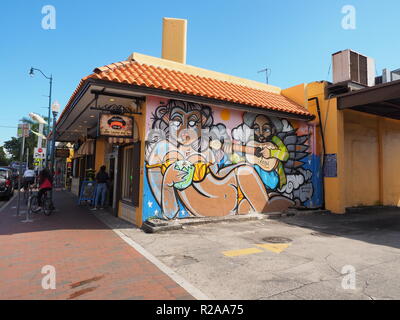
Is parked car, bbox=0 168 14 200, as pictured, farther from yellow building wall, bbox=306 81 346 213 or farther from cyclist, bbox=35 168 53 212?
yellow building wall, bbox=306 81 346 213

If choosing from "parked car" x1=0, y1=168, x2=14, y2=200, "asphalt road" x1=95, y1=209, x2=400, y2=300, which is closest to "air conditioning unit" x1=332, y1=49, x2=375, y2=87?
"asphalt road" x1=95, y1=209, x2=400, y2=300

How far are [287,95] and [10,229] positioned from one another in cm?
1200

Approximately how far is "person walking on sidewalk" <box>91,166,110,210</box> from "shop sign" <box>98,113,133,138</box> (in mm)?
4064

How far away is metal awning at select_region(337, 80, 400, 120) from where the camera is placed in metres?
9.14

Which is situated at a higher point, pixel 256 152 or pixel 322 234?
pixel 256 152

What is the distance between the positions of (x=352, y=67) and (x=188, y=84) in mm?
6879


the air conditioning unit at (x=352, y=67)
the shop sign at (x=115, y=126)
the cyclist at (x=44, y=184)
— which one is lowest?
the cyclist at (x=44, y=184)

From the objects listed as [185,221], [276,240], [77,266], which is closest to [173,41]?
[185,221]

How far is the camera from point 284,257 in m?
5.18

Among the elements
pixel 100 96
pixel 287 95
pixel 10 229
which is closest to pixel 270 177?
pixel 287 95

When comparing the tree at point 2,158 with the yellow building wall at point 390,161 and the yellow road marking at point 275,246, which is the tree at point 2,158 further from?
the yellow building wall at point 390,161

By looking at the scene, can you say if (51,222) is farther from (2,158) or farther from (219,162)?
(2,158)

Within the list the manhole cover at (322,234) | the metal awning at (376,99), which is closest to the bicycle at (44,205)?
the manhole cover at (322,234)

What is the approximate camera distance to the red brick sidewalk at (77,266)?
3631 mm
